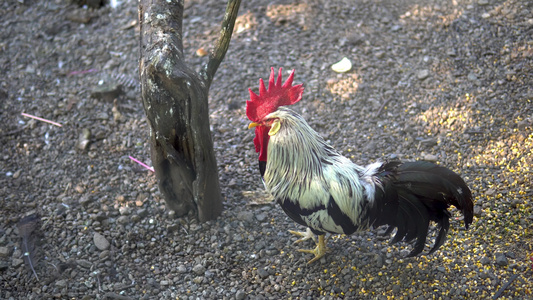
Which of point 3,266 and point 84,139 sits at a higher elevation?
point 84,139

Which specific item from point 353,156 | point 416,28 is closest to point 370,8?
point 416,28

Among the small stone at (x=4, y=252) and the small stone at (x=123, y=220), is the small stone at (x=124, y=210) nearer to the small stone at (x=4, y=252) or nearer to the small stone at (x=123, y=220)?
the small stone at (x=123, y=220)

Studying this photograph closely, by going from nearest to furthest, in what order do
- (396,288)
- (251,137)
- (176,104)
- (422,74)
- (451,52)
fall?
(176,104) → (396,288) → (251,137) → (422,74) → (451,52)

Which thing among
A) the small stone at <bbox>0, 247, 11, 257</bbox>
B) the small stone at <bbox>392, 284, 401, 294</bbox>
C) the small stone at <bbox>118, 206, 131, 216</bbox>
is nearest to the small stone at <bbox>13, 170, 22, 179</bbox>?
the small stone at <bbox>0, 247, 11, 257</bbox>

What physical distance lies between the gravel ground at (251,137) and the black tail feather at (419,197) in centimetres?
45

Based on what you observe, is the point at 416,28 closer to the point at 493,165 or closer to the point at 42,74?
the point at 493,165

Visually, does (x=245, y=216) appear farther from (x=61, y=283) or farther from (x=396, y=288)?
(x=61, y=283)

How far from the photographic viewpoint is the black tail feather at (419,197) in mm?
3234

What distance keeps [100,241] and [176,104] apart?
4.82ft

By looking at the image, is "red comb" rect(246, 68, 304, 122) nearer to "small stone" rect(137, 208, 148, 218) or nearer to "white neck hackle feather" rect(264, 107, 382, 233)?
"white neck hackle feather" rect(264, 107, 382, 233)

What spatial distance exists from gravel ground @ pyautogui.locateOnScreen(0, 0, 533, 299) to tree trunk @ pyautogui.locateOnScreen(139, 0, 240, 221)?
452mm

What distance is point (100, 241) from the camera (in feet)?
13.0

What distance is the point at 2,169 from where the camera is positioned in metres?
4.62

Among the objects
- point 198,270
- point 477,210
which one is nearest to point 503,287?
point 477,210
